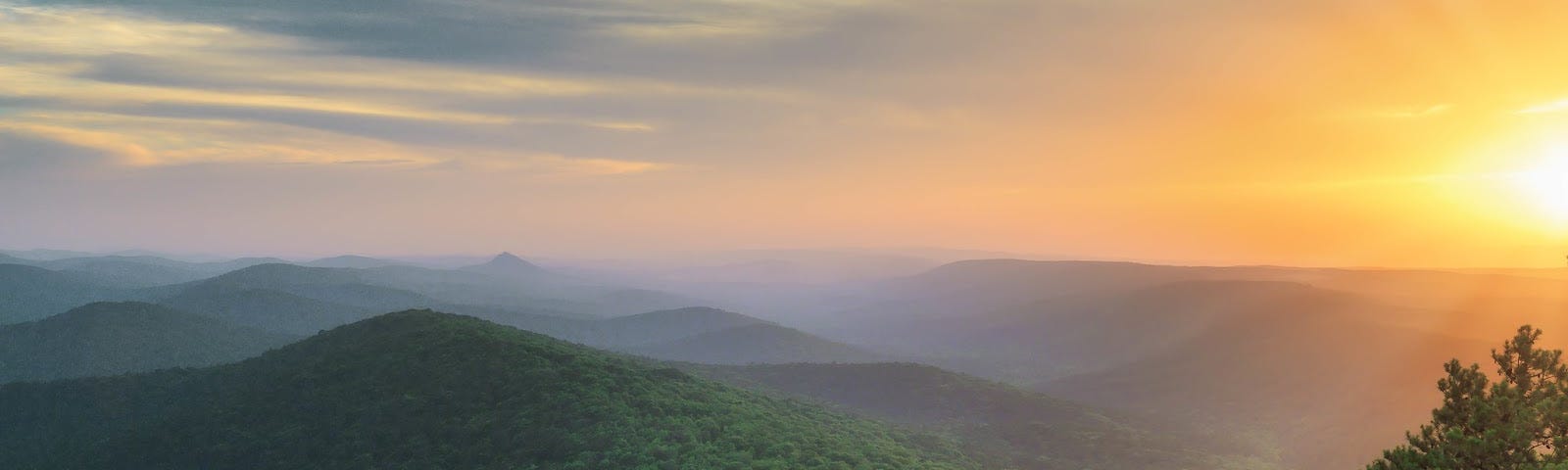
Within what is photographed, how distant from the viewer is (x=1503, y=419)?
24.5 metres

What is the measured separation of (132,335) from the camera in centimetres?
13812

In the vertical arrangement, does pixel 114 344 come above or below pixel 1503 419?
below

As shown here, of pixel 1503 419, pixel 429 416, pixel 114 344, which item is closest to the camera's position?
pixel 1503 419

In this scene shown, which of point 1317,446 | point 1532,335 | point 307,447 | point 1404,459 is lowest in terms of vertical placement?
point 1317,446

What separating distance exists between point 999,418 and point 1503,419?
92852 mm

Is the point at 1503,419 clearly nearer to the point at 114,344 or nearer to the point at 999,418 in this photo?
the point at 999,418

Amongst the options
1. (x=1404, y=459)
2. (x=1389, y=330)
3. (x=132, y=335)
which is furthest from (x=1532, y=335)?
(x=132, y=335)

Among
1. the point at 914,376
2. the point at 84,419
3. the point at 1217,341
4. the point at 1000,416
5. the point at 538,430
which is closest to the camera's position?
the point at 538,430

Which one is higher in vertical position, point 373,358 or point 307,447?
point 373,358

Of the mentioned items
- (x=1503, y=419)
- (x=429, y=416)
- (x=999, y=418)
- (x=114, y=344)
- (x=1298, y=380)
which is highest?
(x=1503, y=419)

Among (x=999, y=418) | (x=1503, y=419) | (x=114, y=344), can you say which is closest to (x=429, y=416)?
(x=1503, y=419)

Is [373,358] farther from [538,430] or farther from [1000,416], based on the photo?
[1000,416]

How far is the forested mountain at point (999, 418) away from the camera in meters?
96.5

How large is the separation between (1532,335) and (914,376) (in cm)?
10931
